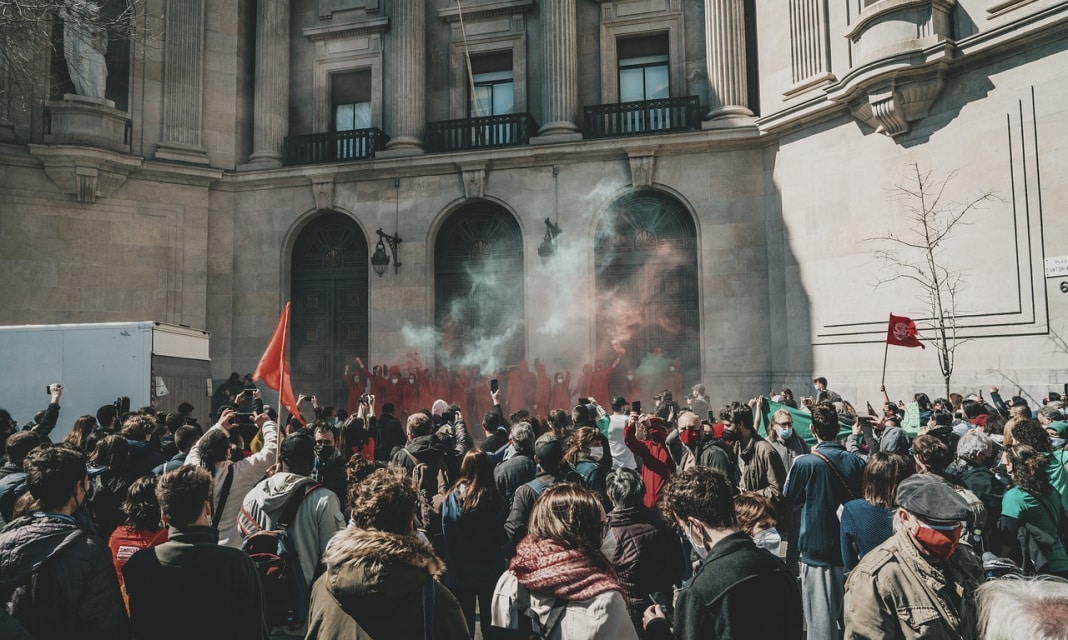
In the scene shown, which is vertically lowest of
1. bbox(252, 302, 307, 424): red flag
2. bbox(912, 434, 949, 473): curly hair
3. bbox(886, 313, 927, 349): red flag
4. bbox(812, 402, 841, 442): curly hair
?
bbox(912, 434, 949, 473): curly hair

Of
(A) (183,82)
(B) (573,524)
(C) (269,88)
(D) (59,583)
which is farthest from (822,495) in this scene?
(A) (183,82)

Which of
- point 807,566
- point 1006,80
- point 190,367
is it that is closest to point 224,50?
point 190,367

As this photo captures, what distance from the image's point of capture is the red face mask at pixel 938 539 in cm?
295

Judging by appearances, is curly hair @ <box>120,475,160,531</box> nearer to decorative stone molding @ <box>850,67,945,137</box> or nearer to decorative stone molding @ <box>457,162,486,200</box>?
decorative stone molding @ <box>850,67,945,137</box>

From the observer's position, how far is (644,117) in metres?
19.7

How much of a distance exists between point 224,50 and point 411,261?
874cm

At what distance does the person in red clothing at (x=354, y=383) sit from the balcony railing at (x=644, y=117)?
9.09 metres

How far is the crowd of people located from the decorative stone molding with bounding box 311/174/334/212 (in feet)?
49.9

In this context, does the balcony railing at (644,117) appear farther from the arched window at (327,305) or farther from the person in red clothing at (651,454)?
the person in red clothing at (651,454)

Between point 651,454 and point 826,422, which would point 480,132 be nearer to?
point 651,454

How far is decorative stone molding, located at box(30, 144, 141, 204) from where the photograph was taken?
62.7ft

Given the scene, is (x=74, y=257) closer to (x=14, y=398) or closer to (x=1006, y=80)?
(x=14, y=398)

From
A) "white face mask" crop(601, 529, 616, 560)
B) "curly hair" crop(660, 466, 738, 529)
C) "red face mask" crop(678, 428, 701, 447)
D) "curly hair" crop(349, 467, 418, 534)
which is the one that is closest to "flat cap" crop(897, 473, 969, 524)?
"curly hair" crop(660, 466, 738, 529)

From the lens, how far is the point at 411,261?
20422mm
